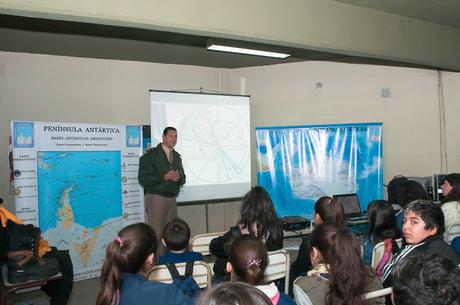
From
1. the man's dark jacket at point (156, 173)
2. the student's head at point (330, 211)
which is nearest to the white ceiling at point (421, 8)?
the student's head at point (330, 211)

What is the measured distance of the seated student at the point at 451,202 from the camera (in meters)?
3.19

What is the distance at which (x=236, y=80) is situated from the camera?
609cm

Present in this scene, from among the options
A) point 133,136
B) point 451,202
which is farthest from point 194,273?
point 133,136

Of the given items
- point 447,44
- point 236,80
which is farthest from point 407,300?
point 236,80

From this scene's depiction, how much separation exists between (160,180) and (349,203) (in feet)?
6.90

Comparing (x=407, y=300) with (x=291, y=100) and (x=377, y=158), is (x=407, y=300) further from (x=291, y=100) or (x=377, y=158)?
(x=291, y=100)

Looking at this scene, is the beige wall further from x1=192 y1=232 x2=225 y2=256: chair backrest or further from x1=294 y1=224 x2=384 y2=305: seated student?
x1=294 y1=224 x2=384 y2=305: seated student

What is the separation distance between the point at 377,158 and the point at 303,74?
1.53 meters

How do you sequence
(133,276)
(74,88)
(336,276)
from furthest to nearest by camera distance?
(74,88) < (336,276) < (133,276)

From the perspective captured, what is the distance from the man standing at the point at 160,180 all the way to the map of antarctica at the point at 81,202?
16.9 inches

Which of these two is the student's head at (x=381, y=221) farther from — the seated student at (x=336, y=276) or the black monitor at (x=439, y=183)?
the black monitor at (x=439, y=183)

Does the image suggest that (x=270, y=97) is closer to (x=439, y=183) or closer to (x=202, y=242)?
(x=439, y=183)

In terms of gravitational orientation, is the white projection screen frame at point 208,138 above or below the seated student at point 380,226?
above

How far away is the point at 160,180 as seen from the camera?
4375mm
